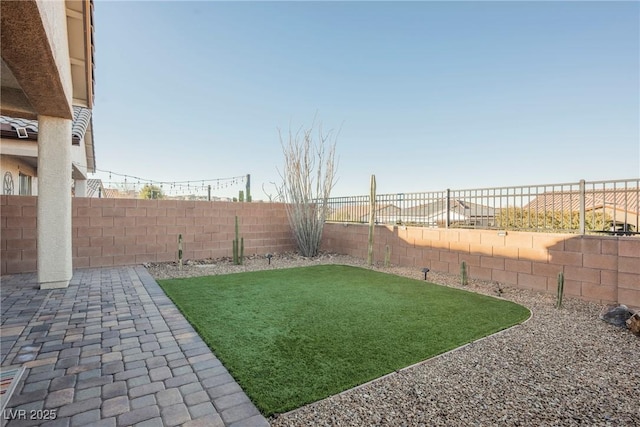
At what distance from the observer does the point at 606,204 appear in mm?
4816

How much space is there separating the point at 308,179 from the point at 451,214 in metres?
4.61

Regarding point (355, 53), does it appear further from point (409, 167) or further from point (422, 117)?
point (409, 167)

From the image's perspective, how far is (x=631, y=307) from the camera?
4297 mm

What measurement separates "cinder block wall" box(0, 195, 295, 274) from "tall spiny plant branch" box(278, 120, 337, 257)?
86 centimetres

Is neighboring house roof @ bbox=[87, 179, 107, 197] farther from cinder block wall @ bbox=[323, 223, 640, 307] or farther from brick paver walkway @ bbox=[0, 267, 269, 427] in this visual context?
cinder block wall @ bbox=[323, 223, 640, 307]

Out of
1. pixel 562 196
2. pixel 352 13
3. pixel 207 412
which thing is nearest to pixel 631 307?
pixel 562 196

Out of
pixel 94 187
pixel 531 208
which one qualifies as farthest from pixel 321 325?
pixel 94 187

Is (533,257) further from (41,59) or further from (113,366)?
(41,59)

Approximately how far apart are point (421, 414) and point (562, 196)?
5199mm

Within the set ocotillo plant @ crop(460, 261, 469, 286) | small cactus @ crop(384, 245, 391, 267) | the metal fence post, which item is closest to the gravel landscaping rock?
the metal fence post

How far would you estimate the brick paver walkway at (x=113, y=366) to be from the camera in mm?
1903

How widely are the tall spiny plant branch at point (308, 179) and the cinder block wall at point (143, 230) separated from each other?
86cm

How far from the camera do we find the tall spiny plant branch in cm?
966

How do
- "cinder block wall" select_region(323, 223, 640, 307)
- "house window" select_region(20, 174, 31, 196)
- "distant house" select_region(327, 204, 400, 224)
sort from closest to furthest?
1. "cinder block wall" select_region(323, 223, 640, 307)
2. "distant house" select_region(327, 204, 400, 224)
3. "house window" select_region(20, 174, 31, 196)
